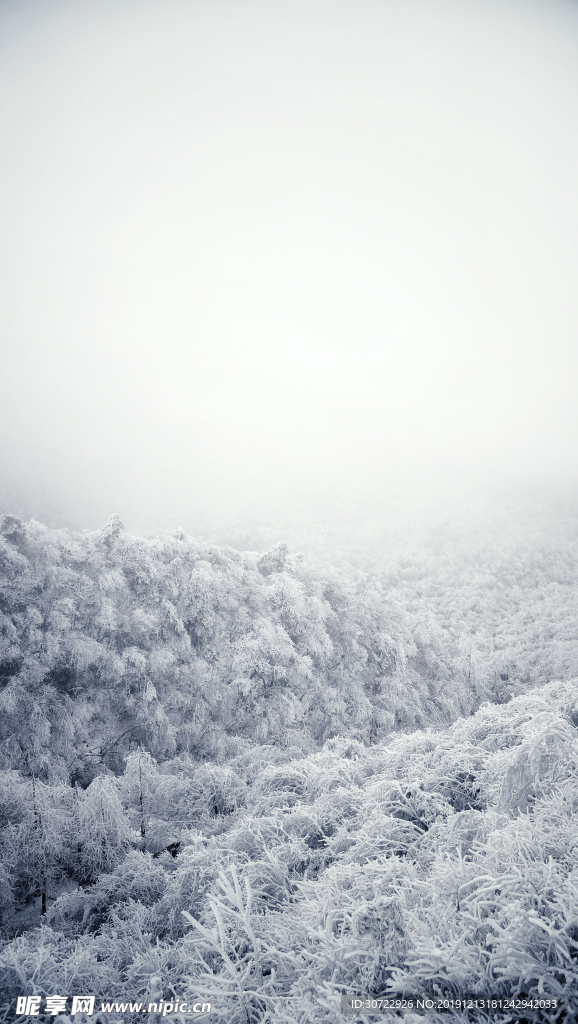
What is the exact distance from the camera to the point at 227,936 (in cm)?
320

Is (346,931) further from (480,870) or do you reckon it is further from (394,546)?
(394,546)

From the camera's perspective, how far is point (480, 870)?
3.19 m

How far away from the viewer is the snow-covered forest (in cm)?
270

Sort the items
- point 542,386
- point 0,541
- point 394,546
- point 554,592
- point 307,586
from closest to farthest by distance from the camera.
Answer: point 0,541 < point 307,586 < point 554,592 < point 394,546 < point 542,386

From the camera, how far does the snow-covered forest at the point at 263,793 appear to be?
8.85ft

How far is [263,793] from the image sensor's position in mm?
6547

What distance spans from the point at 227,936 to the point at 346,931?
92cm

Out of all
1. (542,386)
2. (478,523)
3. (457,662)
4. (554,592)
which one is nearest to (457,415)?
(542,386)

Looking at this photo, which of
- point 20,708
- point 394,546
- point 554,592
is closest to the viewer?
point 20,708

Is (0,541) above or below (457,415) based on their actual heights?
below

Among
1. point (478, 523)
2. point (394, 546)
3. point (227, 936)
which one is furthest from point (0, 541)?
point (478, 523)

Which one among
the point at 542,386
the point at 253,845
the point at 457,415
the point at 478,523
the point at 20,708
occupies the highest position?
the point at 542,386

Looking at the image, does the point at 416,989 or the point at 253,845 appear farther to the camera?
the point at 253,845

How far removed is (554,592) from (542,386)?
127210mm
